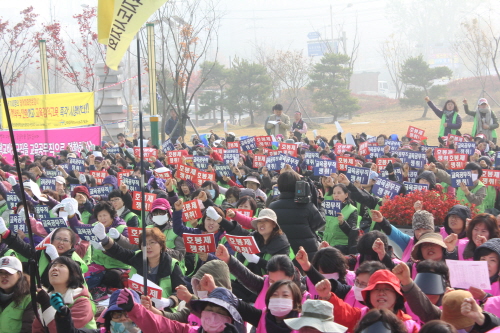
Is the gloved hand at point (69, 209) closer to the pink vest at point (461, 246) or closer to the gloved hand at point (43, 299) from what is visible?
the gloved hand at point (43, 299)

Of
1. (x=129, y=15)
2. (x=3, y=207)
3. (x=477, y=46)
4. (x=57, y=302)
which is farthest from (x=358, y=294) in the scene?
(x=477, y=46)

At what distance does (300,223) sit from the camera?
622cm

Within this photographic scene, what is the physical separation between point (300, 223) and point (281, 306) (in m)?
2.36

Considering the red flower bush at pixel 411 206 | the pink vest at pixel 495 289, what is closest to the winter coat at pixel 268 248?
the pink vest at pixel 495 289

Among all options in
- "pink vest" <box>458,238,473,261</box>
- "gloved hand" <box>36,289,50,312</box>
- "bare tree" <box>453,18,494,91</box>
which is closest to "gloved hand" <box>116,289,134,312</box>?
"gloved hand" <box>36,289,50,312</box>

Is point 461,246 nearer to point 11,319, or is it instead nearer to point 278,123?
point 11,319

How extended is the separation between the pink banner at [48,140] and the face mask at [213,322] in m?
13.3

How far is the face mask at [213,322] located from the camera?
12.2ft

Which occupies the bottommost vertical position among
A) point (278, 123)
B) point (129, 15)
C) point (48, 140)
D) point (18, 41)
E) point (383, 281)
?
point (383, 281)

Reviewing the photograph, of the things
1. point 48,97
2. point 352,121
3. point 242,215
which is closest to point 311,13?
point 352,121

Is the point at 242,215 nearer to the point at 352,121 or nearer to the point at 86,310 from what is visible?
the point at 86,310

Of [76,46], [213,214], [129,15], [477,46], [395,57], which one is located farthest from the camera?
[395,57]

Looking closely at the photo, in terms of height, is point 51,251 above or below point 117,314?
above

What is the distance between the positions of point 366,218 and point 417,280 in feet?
11.5
